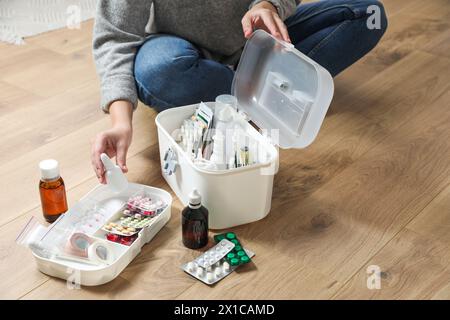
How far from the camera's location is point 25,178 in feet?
4.34

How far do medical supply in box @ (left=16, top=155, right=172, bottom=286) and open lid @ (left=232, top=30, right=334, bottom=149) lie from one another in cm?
27

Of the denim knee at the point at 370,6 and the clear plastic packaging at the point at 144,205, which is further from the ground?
the denim knee at the point at 370,6

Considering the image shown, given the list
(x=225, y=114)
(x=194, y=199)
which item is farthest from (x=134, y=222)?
(x=225, y=114)

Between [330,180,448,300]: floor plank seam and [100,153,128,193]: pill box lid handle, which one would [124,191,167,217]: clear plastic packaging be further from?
[330,180,448,300]: floor plank seam

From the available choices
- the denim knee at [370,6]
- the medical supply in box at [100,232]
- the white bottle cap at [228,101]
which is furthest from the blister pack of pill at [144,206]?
the denim knee at [370,6]

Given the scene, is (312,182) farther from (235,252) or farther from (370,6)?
(370,6)

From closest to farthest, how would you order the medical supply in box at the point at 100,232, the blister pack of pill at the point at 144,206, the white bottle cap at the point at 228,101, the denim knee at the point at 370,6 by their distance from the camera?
the medical supply in box at the point at 100,232, the blister pack of pill at the point at 144,206, the white bottle cap at the point at 228,101, the denim knee at the point at 370,6

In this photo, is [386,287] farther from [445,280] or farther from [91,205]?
[91,205]

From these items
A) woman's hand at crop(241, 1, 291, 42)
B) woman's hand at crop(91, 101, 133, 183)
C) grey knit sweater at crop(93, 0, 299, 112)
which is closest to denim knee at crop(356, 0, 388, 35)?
grey knit sweater at crop(93, 0, 299, 112)

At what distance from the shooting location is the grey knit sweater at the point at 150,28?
1312 millimetres

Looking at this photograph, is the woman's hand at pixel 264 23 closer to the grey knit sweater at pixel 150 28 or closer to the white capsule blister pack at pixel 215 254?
the grey knit sweater at pixel 150 28

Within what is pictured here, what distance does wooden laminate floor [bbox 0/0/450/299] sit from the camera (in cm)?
108

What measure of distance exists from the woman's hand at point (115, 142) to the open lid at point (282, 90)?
273 millimetres

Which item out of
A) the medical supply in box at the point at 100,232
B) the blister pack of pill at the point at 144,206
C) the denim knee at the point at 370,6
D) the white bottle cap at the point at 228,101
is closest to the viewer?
the medical supply in box at the point at 100,232
